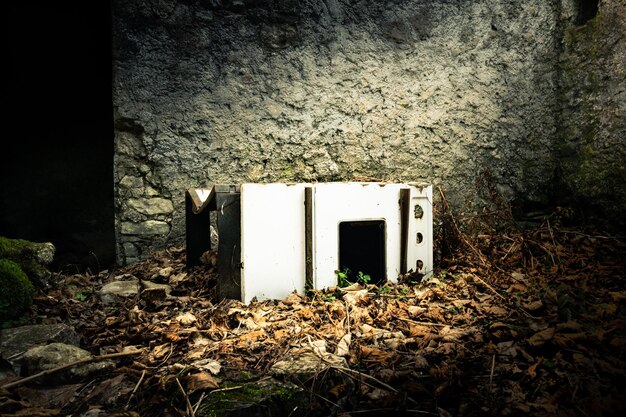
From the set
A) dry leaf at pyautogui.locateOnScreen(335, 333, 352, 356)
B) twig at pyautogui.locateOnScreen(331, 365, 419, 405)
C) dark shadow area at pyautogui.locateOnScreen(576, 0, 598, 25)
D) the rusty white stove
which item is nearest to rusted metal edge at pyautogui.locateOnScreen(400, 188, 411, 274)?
the rusty white stove

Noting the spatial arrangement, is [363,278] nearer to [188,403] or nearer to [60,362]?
[188,403]

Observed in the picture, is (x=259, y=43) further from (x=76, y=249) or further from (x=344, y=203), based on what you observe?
(x=76, y=249)

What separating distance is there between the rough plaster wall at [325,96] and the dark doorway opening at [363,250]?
1.14m

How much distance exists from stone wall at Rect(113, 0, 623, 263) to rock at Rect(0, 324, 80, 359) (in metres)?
1.55

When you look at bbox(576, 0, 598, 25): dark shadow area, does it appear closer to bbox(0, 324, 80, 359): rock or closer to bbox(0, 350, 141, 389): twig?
bbox(0, 350, 141, 389): twig

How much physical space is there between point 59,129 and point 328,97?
4111mm

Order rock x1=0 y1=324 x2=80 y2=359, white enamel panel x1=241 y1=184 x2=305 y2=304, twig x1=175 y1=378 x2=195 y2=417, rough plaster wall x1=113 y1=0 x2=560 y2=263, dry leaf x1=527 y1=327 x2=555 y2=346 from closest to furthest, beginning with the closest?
twig x1=175 y1=378 x2=195 y2=417
dry leaf x1=527 y1=327 x2=555 y2=346
rock x1=0 y1=324 x2=80 y2=359
white enamel panel x1=241 y1=184 x2=305 y2=304
rough plaster wall x1=113 y1=0 x2=560 y2=263

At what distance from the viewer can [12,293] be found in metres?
2.31

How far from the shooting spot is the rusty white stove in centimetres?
234

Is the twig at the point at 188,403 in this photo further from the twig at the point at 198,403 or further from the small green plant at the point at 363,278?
the small green plant at the point at 363,278

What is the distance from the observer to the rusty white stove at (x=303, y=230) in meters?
2.34

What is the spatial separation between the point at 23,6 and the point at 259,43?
3909 millimetres

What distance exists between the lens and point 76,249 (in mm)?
5332

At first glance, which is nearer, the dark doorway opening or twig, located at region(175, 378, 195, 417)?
twig, located at region(175, 378, 195, 417)
